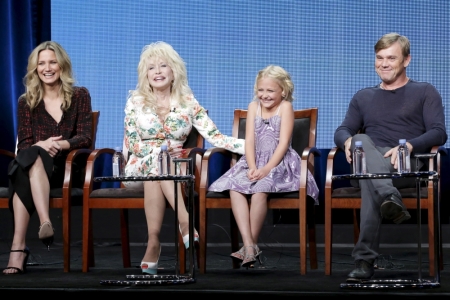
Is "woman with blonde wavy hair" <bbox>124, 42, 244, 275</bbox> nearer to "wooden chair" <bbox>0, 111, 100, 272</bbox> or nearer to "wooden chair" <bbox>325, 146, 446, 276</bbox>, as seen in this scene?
"wooden chair" <bbox>0, 111, 100, 272</bbox>

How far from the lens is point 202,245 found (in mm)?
3461

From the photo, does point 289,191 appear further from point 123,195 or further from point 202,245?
point 123,195

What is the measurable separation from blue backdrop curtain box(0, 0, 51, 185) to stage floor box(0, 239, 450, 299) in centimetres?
87

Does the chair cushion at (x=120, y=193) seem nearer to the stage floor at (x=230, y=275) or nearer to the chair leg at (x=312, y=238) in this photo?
the stage floor at (x=230, y=275)

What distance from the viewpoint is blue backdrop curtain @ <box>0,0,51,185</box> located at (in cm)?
504

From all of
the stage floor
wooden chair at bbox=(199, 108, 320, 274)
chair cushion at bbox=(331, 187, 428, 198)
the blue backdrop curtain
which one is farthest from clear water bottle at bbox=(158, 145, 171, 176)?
the blue backdrop curtain

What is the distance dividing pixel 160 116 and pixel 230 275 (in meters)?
0.94

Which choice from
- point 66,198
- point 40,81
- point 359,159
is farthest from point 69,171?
point 359,159

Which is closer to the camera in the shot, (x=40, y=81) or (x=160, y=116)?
(x=160, y=116)

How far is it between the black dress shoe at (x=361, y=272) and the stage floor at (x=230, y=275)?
0.07 metres

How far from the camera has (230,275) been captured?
3275mm

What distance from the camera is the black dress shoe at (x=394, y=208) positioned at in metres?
2.82

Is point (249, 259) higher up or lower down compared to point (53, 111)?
lower down

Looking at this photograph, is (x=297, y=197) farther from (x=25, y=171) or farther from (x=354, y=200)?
(x=25, y=171)
